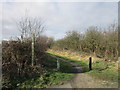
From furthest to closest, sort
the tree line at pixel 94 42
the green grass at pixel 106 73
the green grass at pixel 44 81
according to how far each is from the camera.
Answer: the tree line at pixel 94 42, the green grass at pixel 106 73, the green grass at pixel 44 81

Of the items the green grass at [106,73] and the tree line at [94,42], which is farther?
the tree line at [94,42]

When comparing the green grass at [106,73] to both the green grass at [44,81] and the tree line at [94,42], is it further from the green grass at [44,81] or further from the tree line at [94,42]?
the tree line at [94,42]

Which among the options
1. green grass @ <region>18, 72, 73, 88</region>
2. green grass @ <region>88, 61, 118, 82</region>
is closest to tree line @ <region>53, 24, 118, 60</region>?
green grass @ <region>88, 61, 118, 82</region>

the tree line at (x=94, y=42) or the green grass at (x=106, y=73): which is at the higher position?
the tree line at (x=94, y=42)

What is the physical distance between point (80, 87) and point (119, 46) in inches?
432

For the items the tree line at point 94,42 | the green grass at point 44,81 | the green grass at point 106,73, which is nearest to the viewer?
the green grass at point 44,81

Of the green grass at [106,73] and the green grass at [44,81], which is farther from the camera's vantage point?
the green grass at [106,73]

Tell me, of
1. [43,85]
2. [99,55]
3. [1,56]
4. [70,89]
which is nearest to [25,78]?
[43,85]

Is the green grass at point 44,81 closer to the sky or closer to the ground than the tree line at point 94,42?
closer to the ground

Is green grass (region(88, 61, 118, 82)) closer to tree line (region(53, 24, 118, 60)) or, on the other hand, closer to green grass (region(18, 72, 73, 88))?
green grass (region(18, 72, 73, 88))

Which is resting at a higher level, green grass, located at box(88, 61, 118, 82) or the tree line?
the tree line

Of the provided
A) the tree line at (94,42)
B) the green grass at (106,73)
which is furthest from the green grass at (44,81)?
the tree line at (94,42)

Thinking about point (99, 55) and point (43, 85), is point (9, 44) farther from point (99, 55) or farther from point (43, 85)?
point (99, 55)

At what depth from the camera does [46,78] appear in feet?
26.3
